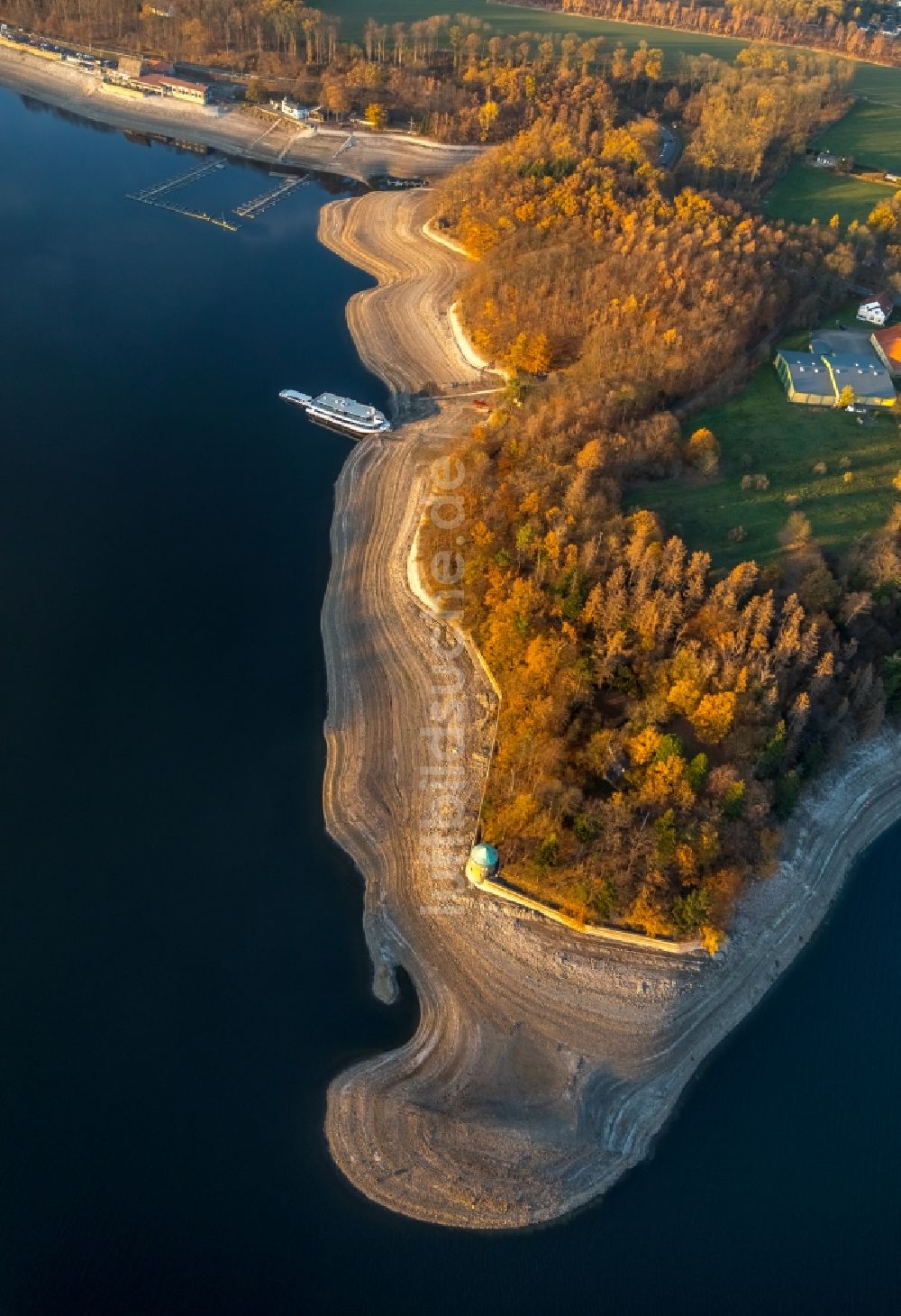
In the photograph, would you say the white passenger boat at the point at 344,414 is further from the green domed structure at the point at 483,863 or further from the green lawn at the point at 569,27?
the green lawn at the point at 569,27

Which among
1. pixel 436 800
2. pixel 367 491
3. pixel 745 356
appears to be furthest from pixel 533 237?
→ pixel 436 800

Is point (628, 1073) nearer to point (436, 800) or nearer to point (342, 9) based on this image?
point (436, 800)

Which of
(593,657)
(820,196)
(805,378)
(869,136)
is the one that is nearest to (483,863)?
(593,657)

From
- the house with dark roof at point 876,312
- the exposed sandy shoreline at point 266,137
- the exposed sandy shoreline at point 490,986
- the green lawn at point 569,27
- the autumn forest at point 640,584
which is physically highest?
the green lawn at point 569,27

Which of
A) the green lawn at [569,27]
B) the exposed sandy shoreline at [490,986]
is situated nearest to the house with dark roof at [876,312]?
the exposed sandy shoreline at [490,986]

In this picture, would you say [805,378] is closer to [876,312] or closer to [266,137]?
[876,312]
